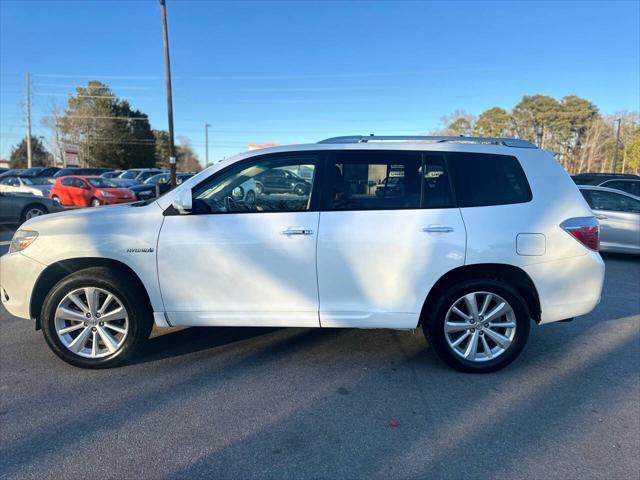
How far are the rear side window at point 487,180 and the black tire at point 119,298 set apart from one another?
2.72 meters

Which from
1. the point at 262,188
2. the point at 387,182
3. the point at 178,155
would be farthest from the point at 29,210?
the point at 178,155

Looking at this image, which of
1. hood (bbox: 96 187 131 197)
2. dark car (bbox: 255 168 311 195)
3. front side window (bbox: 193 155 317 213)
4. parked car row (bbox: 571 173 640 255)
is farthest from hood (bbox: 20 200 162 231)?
hood (bbox: 96 187 131 197)

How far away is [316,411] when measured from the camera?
10.0ft

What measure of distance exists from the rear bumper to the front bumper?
3.99m

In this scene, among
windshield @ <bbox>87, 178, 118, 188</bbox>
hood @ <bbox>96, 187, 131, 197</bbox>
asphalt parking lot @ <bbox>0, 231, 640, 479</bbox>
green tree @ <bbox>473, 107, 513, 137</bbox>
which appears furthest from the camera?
green tree @ <bbox>473, 107, 513, 137</bbox>

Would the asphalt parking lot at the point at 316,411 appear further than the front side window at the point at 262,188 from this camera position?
No

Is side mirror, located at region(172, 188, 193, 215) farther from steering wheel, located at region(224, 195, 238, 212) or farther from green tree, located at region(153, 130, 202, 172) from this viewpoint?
green tree, located at region(153, 130, 202, 172)

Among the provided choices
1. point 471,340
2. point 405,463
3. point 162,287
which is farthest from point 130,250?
point 471,340

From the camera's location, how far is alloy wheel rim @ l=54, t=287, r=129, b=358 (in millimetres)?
3572

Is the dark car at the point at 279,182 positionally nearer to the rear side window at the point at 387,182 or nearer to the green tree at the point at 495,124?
the rear side window at the point at 387,182

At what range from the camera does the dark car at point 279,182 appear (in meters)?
3.61

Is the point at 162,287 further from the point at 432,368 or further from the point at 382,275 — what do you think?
the point at 432,368

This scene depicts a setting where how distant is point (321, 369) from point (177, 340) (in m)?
1.53

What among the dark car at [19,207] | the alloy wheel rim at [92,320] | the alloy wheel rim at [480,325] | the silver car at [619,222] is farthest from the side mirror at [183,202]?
Answer: the dark car at [19,207]
